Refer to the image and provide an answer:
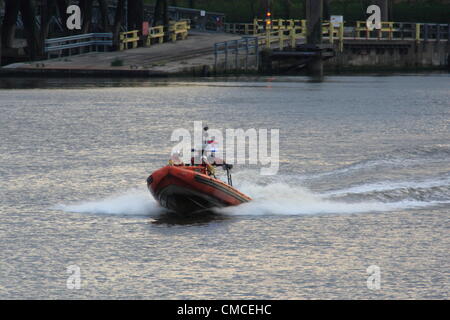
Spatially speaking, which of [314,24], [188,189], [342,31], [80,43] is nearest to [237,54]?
[314,24]

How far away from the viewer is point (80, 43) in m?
70.3

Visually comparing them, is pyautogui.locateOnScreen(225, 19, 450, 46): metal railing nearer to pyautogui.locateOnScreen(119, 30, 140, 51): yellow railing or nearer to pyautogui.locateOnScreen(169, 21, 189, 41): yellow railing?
pyautogui.locateOnScreen(169, 21, 189, 41): yellow railing

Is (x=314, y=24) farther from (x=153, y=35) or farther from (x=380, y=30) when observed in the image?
(x=380, y=30)

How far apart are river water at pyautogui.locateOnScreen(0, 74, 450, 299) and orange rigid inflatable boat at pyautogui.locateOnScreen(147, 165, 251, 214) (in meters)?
0.36

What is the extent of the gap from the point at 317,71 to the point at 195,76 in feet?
30.9

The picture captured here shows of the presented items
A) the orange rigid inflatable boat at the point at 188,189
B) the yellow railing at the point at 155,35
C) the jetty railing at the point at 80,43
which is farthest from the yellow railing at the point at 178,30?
the orange rigid inflatable boat at the point at 188,189

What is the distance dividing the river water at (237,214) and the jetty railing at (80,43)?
25.6 m

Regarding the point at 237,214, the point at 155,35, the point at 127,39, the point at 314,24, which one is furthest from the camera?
the point at 155,35

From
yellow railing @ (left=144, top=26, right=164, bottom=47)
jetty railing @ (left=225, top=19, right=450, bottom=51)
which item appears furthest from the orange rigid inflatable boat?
yellow railing @ (left=144, top=26, right=164, bottom=47)

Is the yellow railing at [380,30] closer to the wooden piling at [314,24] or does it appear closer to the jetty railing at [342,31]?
the jetty railing at [342,31]

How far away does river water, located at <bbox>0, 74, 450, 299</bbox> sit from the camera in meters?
15.7

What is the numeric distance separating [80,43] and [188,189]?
51.5 metres

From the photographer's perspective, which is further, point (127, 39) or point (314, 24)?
point (127, 39)
